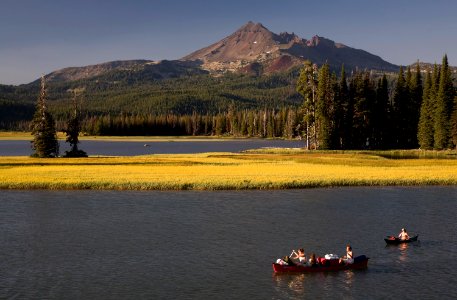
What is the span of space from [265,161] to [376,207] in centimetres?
4669

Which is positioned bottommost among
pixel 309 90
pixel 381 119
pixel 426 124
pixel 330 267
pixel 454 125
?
pixel 330 267

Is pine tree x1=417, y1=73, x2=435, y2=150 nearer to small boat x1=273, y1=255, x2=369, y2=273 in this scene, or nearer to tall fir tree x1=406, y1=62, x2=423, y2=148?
tall fir tree x1=406, y1=62, x2=423, y2=148

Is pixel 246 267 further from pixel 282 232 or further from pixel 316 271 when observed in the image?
pixel 282 232

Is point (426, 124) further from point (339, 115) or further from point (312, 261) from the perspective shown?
point (312, 261)

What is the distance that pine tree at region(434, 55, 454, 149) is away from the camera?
11844 cm

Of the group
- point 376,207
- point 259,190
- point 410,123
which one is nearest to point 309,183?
point 259,190

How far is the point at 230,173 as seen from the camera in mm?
78438

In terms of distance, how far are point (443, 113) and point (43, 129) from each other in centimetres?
8189

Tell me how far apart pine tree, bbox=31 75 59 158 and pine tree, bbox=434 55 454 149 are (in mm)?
79170

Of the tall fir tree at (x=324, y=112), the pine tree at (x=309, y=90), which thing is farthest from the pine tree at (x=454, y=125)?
the pine tree at (x=309, y=90)

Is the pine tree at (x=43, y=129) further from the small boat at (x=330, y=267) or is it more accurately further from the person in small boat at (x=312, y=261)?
the person in small boat at (x=312, y=261)

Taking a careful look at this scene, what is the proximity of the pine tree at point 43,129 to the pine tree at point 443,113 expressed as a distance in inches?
3117

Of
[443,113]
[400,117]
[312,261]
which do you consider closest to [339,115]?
[400,117]

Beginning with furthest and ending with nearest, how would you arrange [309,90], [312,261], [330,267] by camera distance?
[309,90], [330,267], [312,261]
